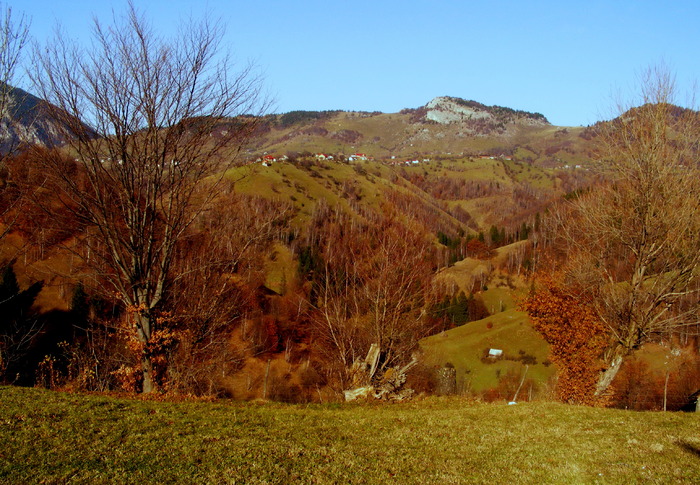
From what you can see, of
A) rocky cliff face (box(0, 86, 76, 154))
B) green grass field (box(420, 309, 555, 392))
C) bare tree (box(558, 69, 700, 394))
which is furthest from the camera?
green grass field (box(420, 309, 555, 392))

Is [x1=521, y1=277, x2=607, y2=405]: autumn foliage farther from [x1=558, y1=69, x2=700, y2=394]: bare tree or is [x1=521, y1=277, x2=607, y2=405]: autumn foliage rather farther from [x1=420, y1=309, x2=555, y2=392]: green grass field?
[x1=420, y1=309, x2=555, y2=392]: green grass field

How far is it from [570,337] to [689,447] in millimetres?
16144

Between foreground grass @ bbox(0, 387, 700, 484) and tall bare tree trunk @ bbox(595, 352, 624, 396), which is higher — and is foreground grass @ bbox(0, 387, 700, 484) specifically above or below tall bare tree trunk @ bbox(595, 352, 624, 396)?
above

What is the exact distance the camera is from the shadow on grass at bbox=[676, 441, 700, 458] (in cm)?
969

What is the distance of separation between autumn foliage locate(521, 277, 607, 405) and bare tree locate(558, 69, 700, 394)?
5.07m

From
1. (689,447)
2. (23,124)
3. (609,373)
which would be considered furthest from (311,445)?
(609,373)

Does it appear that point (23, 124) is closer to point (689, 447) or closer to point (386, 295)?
point (386, 295)

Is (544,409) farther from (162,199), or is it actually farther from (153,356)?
(162,199)

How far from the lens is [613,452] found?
9570 mm

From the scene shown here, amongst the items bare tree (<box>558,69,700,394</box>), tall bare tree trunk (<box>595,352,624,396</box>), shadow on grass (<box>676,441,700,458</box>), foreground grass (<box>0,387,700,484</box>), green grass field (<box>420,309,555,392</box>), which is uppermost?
bare tree (<box>558,69,700,394</box>)


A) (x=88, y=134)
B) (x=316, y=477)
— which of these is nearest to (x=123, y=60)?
(x=88, y=134)

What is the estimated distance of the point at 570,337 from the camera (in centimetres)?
2542

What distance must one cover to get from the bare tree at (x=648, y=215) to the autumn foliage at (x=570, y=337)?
16.6ft

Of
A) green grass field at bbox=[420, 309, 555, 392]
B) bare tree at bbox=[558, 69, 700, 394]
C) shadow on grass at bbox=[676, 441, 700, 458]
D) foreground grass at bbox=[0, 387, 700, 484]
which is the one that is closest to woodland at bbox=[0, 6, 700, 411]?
bare tree at bbox=[558, 69, 700, 394]
